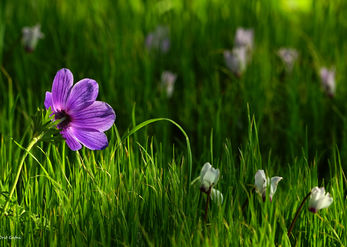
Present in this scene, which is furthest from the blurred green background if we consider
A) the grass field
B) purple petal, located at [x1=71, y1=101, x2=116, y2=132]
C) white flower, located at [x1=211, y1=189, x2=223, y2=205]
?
purple petal, located at [x1=71, y1=101, x2=116, y2=132]

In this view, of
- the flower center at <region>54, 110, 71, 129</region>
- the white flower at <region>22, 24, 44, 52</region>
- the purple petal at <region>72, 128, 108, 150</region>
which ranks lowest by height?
the purple petal at <region>72, 128, 108, 150</region>

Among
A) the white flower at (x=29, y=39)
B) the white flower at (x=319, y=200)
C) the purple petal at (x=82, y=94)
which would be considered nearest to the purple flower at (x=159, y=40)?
the white flower at (x=29, y=39)

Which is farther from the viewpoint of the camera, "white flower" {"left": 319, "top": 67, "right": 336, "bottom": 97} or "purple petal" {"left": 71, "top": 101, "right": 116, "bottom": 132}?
"white flower" {"left": 319, "top": 67, "right": 336, "bottom": 97}

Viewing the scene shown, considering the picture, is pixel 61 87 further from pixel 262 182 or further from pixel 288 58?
pixel 288 58

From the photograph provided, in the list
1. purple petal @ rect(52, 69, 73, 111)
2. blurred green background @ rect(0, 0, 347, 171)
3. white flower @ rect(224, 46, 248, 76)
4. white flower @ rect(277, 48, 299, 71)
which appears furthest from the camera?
white flower @ rect(277, 48, 299, 71)

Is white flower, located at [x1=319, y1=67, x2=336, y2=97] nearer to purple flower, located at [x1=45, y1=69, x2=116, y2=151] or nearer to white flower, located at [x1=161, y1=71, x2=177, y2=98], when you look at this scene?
white flower, located at [x1=161, y1=71, x2=177, y2=98]

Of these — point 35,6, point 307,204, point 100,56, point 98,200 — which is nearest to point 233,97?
point 100,56

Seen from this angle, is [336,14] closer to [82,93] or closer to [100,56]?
[100,56]
